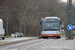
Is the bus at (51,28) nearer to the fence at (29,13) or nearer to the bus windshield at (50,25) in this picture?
the bus windshield at (50,25)

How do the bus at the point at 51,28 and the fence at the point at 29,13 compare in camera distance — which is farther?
the fence at the point at 29,13

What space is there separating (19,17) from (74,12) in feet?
93.0

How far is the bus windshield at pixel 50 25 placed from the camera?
137 feet

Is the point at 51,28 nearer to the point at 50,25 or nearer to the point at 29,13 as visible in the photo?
the point at 50,25

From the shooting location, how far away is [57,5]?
83.1m

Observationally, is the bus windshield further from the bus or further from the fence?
the fence

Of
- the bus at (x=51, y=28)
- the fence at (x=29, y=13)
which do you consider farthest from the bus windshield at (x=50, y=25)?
the fence at (x=29, y=13)

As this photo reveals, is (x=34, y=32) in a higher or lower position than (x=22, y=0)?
lower

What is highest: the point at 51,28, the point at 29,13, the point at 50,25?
the point at 29,13

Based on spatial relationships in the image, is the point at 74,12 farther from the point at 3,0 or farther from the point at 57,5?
the point at 3,0

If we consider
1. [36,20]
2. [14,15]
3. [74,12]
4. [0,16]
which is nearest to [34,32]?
[36,20]

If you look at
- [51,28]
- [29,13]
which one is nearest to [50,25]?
[51,28]

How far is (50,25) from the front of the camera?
1654 inches

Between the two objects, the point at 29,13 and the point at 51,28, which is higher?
the point at 29,13
